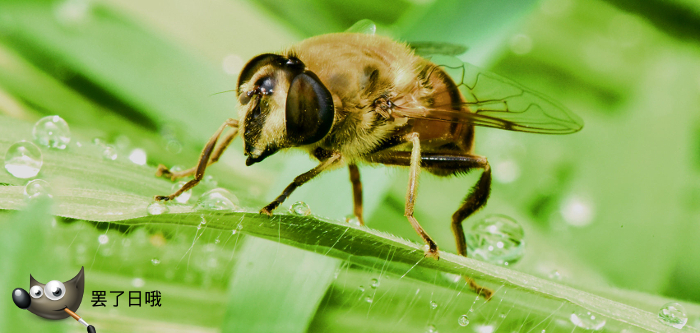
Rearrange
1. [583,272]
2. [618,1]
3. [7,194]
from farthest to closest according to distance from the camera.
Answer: [618,1], [583,272], [7,194]

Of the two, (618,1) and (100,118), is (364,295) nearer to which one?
(100,118)

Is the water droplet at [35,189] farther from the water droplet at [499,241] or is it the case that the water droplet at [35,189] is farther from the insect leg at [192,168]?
the water droplet at [499,241]

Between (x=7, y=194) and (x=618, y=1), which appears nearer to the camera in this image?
(x=7, y=194)

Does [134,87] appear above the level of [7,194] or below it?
above

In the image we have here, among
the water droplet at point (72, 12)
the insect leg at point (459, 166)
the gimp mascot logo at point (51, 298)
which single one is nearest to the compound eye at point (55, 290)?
the gimp mascot logo at point (51, 298)

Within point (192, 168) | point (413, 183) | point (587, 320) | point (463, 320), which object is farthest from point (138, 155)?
point (587, 320)

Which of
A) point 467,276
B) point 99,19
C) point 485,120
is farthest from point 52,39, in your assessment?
point 467,276

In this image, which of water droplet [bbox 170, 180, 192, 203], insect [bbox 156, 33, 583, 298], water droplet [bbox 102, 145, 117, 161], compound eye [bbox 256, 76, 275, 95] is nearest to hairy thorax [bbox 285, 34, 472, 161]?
insect [bbox 156, 33, 583, 298]
